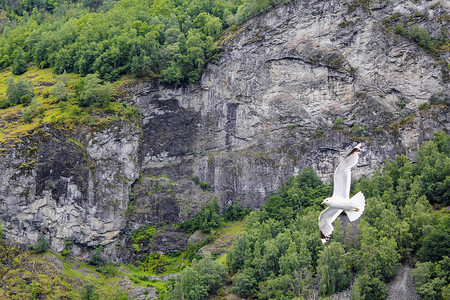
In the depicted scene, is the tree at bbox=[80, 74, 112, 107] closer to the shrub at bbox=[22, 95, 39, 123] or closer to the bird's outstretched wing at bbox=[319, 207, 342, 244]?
the shrub at bbox=[22, 95, 39, 123]

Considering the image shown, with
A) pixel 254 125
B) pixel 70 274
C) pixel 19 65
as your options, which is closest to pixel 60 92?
pixel 19 65

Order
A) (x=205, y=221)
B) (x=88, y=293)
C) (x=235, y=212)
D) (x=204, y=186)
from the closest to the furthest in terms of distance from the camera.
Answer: (x=88, y=293) < (x=205, y=221) < (x=235, y=212) < (x=204, y=186)

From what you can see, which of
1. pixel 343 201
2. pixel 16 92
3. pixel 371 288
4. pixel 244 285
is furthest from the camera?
pixel 16 92

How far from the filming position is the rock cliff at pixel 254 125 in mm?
59594

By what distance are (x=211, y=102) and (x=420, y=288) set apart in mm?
32935

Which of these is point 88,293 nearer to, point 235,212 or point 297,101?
point 235,212

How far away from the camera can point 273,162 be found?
64375mm

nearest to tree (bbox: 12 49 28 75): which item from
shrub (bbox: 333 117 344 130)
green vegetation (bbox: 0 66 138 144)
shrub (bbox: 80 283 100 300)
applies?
green vegetation (bbox: 0 66 138 144)

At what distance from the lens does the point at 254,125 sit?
6662cm

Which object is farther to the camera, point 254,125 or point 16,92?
point 16,92

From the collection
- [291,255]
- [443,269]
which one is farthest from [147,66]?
[443,269]

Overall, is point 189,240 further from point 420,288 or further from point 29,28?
point 29,28

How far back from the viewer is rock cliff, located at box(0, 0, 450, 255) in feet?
196

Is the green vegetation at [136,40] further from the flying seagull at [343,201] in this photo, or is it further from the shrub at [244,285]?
the flying seagull at [343,201]
